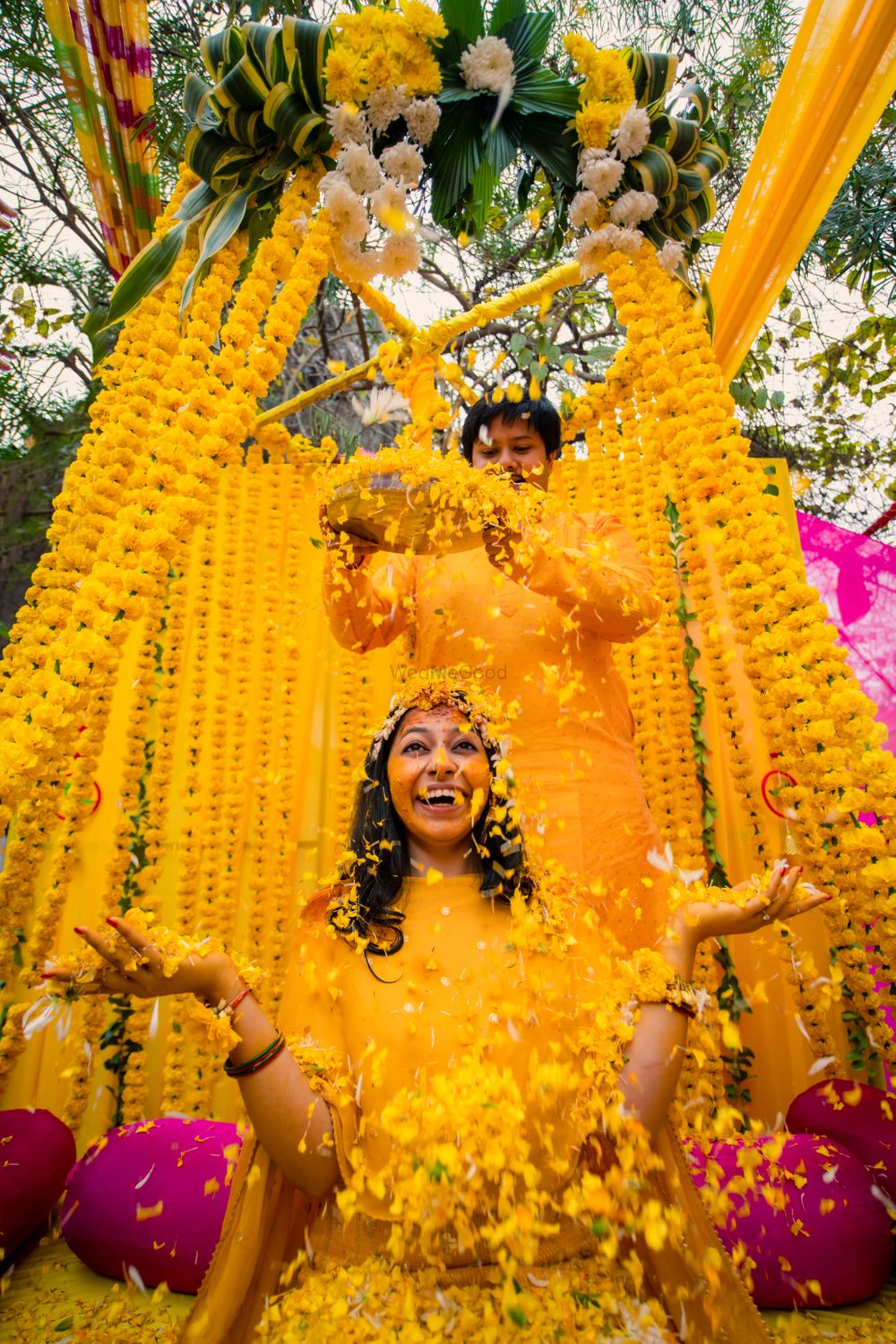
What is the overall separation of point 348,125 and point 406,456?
885 millimetres

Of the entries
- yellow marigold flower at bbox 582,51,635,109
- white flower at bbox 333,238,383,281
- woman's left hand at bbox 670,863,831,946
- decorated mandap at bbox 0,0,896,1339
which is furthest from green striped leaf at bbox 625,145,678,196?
woman's left hand at bbox 670,863,831,946

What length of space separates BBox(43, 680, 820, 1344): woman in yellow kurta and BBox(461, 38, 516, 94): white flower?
6.80 ft

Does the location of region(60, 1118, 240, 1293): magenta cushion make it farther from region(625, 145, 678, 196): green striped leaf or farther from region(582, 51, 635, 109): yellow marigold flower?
region(582, 51, 635, 109): yellow marigold flower

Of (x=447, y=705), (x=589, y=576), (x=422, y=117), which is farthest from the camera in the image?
(x=422, y=117)

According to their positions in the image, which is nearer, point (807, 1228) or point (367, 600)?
point (807, 1228)

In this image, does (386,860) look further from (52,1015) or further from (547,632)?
(52,1015)

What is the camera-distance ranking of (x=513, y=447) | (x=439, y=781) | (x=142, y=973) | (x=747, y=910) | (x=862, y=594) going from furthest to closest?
(x=862, y=594) → (x=513, y=447) → (x=439, y=781) → (x=747, y=910) → (x=142, y=973)

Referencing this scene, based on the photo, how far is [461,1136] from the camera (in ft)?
4.62

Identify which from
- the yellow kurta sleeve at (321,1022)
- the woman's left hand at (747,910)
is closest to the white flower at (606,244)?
the woman's left hand at (747,910)

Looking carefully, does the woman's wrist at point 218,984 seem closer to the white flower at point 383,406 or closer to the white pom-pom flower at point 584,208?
the white flower at point 383,406

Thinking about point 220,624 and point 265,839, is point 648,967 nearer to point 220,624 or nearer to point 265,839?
point 265,839

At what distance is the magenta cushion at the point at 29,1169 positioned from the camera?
2.05 m

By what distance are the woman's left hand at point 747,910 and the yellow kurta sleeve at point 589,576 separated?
782 mm

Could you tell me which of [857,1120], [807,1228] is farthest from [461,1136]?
[857,1120]
